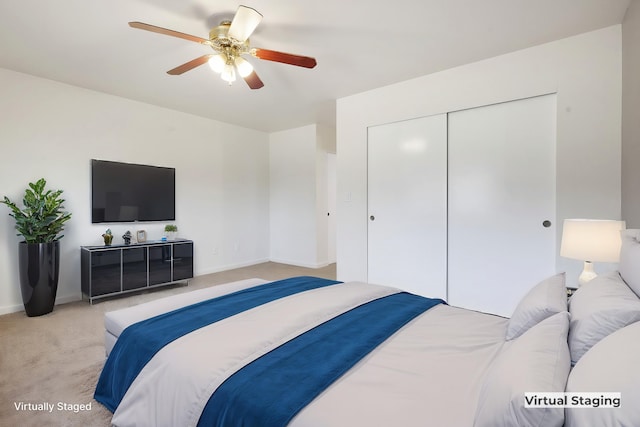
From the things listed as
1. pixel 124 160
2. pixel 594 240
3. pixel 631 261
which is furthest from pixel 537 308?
pixel 124 160

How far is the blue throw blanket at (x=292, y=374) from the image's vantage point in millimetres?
926

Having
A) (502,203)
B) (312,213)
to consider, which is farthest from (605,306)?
(312,213)

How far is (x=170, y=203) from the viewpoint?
4496mm

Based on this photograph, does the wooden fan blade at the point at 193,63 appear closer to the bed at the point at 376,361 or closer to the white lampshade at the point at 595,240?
the bed at the point at 376,361

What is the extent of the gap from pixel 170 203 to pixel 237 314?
11.3 ft

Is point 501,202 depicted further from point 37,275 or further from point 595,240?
point 37,275

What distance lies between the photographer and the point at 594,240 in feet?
5.92

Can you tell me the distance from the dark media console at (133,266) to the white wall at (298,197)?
1.94 meters

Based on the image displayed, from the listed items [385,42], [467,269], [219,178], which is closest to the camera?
[385,42]

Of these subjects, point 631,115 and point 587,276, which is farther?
point 631,115

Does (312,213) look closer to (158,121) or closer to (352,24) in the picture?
(158,121)

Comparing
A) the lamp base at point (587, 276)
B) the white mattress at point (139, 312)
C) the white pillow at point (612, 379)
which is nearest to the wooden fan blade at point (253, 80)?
the white mattress at point (139, 312)

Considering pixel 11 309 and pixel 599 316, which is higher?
pixel 599 316

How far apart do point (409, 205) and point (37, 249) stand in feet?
12.5
